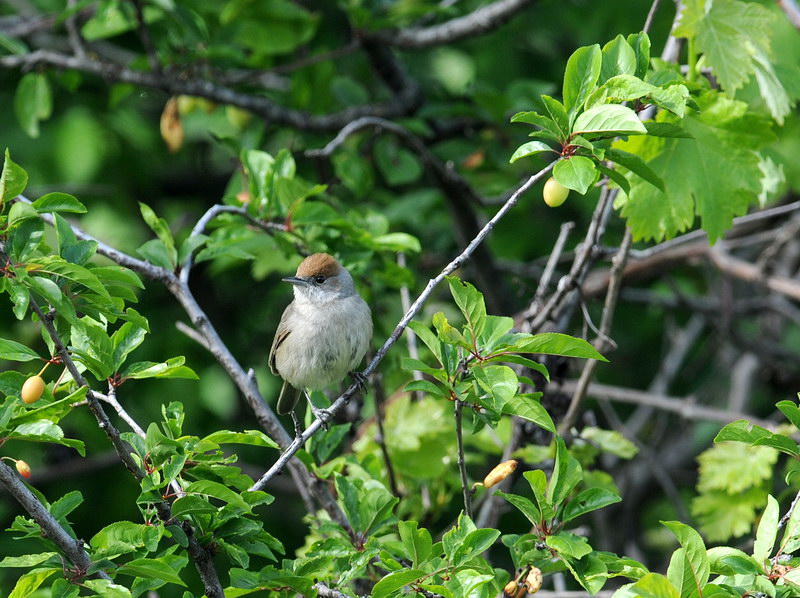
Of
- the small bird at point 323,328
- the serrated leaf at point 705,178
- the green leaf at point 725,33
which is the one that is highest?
the green leaf at point 725,33

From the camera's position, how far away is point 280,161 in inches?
163

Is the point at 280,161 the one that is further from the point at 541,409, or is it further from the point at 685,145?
the point at 541,409

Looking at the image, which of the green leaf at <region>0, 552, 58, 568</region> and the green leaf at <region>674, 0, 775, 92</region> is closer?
the green leaf at <region>0, 552, 58, 568</region>

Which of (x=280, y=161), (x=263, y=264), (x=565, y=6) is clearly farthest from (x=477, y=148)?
(x=280, y=161)

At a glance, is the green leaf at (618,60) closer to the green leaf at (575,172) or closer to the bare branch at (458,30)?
the green leaf at (575,172)

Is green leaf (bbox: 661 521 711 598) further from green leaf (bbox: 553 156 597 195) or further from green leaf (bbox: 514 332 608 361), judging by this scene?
green leaf (bbox: 553 156 597 195)

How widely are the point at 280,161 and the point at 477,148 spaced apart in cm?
231

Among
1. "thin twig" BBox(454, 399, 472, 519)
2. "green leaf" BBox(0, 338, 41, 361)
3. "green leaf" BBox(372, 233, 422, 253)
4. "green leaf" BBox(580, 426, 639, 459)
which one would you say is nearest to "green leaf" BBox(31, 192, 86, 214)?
"green leaf" BBox(0, 338, 41, 361)

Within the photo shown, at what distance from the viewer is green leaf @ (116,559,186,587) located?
2227 mm

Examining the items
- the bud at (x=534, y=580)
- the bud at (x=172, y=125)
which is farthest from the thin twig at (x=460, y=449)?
the bud at (x=172, y=125)

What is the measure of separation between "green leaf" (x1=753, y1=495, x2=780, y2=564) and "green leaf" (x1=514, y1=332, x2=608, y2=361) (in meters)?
0.62

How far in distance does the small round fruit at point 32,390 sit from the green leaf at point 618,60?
1763 mm

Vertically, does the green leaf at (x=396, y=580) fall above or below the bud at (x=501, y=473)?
above

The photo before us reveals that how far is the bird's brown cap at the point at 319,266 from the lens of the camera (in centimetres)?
413
